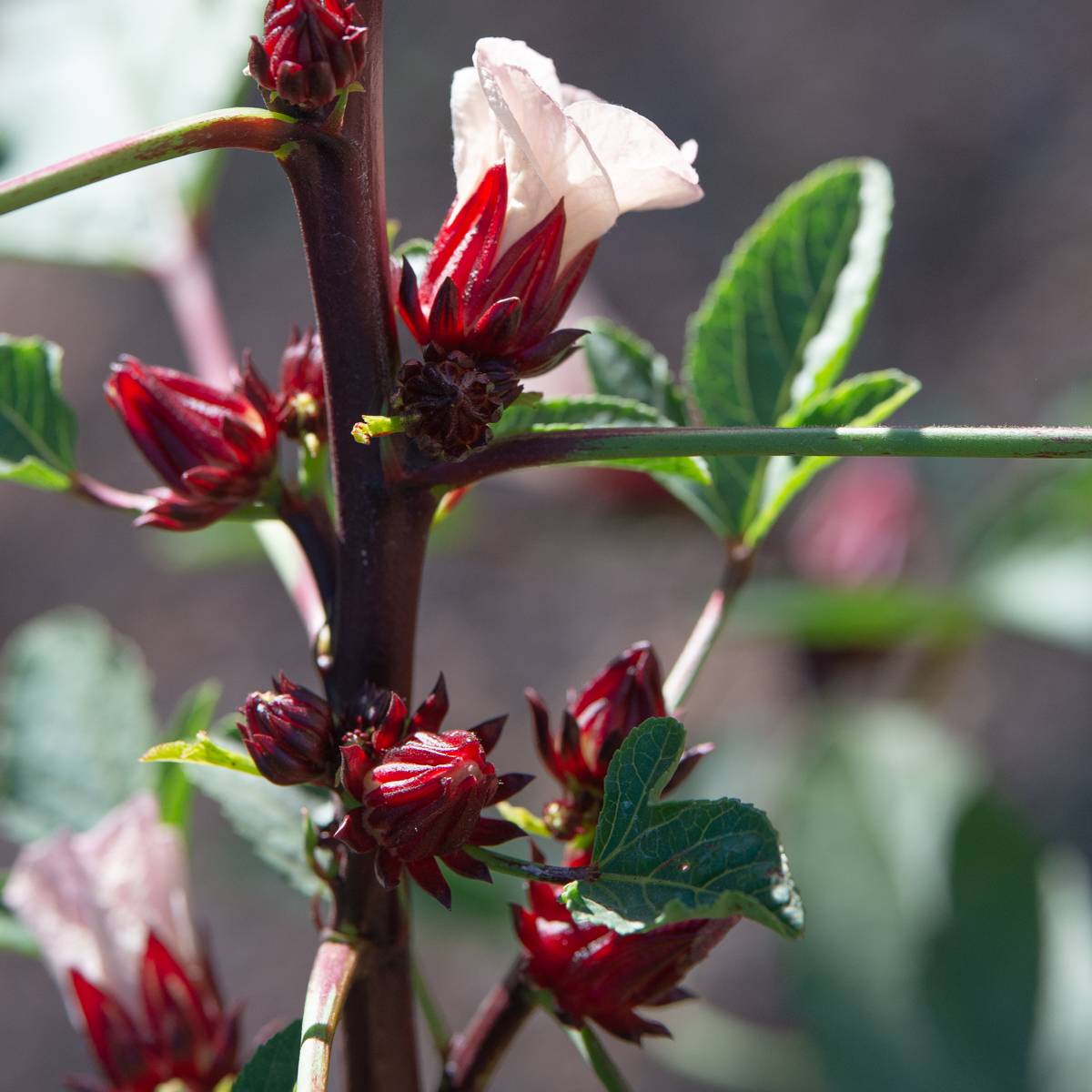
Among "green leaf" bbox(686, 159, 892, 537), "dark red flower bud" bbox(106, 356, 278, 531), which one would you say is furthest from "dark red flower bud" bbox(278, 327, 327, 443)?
"green leaf" bbox(686, 159, 892, 537)

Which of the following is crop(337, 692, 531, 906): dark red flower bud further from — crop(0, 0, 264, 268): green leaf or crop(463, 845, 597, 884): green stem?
crop(0, 0, 264, 268): green leaf

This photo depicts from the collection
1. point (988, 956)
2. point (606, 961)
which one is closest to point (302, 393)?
point (606, 961)

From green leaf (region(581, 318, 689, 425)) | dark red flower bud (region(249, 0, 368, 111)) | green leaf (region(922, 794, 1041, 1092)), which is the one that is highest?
dark red flower bud (region(249, 0, 368, 111))

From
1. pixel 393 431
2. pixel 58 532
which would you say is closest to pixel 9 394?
pixel 393 431

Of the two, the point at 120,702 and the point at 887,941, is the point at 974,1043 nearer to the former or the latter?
the point at 887,941

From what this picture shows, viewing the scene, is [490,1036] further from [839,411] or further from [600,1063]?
[839,411]

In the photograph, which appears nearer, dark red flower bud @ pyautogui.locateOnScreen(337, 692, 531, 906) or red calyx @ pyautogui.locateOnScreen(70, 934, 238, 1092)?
dark red flower bud @ pyautogui.locateOnScreen(337, 692, 531, 906)
